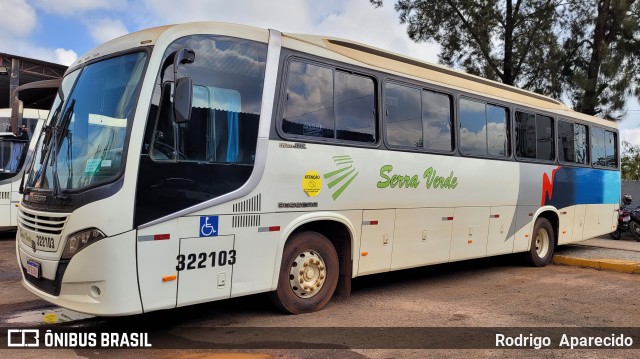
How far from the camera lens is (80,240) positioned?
4711mm

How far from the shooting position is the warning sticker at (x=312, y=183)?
610 cm

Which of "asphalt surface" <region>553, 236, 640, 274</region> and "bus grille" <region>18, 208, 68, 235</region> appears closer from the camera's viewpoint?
"bus grille" <region>18, 208, 68, 235</region>

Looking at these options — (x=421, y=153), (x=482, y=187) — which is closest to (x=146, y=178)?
(x=421, y=153)

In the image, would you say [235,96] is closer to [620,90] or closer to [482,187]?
[482,187]

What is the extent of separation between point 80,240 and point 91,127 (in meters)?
1.16

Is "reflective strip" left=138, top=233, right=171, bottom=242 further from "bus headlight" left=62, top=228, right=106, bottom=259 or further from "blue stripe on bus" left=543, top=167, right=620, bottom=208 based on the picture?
"blue stripe on bus" left=543, top=167, right=620, bottom=208

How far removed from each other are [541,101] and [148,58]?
8221 millimetres

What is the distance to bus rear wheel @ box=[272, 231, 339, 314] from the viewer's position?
6.02 meters

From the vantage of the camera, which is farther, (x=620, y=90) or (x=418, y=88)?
(x=620, y=90)

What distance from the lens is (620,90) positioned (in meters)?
15.1

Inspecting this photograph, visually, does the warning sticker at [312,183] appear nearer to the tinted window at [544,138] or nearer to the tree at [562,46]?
the tinted window at [544,138]

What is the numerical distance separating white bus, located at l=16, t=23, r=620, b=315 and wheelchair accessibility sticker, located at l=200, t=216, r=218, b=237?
1 centimetres

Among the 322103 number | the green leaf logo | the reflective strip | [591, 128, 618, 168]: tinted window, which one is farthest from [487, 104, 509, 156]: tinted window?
the reflective strip

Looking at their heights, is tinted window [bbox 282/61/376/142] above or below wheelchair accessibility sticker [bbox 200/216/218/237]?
above
